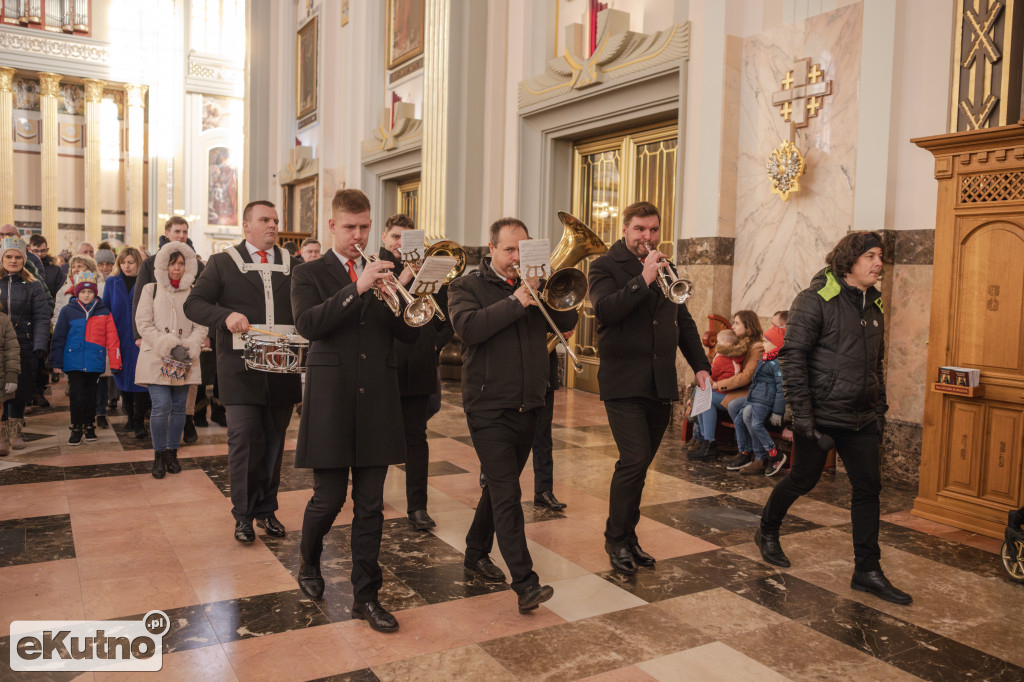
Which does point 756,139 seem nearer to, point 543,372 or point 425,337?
point 425,337

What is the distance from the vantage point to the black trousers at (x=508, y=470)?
3.25 metres

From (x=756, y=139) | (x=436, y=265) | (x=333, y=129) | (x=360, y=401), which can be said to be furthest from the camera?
(x=333, y=129)

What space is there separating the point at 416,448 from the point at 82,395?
12.1 feet

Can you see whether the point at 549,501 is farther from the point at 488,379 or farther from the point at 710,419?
the point at 710,419

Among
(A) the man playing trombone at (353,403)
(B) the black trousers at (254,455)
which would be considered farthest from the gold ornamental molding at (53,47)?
(A) the man playing trombone at (353,403)

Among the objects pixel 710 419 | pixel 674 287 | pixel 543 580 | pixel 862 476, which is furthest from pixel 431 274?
pixel 710 419

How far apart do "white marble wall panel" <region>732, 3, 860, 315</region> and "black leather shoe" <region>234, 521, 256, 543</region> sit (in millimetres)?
4647

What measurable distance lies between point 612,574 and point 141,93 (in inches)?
1017

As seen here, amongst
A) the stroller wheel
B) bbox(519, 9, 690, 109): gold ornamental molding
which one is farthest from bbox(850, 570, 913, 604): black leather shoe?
bbox(519, 9, 690, 109): gold ornamental molding

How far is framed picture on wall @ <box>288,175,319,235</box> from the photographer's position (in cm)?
1578

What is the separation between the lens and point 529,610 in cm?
329

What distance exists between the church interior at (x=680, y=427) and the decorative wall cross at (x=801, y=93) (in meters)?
0.02

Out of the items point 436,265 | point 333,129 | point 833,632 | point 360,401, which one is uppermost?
point 333,129

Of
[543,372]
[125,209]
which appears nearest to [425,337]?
[543,372]
